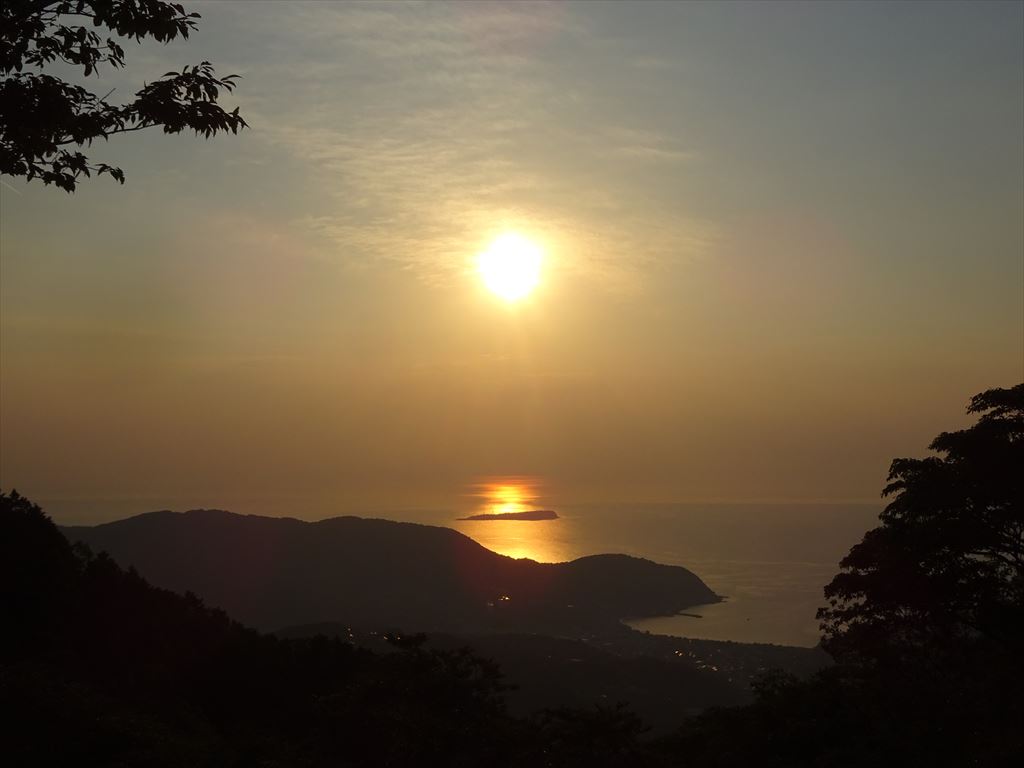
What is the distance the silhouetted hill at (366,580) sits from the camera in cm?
15962

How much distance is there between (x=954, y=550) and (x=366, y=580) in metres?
167

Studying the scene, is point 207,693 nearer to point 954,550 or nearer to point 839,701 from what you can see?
point 839,701

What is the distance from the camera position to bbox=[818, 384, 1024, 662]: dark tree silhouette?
74.6 feet

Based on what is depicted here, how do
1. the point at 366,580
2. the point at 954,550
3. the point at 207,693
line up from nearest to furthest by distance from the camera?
the point at 954,550 < the point at 207,693 < the point at 366,580

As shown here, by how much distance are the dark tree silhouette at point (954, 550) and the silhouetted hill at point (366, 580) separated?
131 meters

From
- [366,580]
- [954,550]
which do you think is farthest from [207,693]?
[366,580]

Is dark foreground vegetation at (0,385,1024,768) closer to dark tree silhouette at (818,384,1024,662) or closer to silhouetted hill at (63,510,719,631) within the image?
dark tree silhouette at (818,384,1024,662)

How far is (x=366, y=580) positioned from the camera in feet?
589

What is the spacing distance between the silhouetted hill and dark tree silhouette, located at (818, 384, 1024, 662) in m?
131

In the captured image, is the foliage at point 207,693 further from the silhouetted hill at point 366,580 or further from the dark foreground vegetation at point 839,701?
the silhouetted hill at point 366,580

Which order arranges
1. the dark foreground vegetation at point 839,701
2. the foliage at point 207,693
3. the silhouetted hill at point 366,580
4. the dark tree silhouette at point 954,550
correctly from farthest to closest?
the silhouetted hill at point 366,580 < the dark tree silhouette at point 954,550 < the dark foreground vegetation at point 839,701 < the foliage at point 207,693

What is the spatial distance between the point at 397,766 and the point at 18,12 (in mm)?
18733

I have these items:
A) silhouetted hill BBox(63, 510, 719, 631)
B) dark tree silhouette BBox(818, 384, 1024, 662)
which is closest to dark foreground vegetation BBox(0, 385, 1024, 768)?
dark tree silhouette BBox(818, 384, 1024, 662)

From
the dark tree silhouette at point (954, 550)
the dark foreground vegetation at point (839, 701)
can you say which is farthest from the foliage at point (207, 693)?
the dark tree silhouette at point (954, 550)
